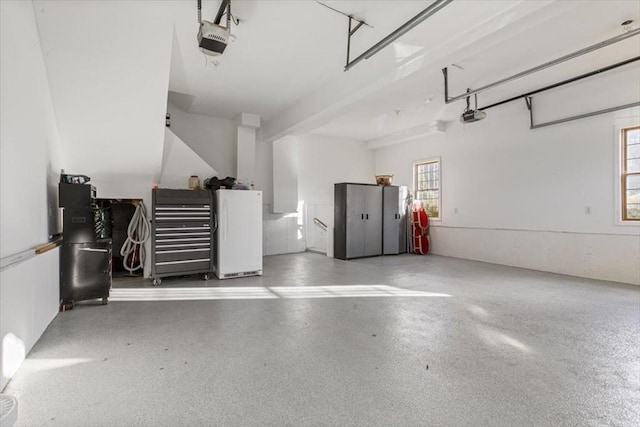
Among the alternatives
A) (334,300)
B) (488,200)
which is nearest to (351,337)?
(334,300)

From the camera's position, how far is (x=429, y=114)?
697 cm

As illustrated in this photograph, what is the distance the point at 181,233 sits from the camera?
4.69m

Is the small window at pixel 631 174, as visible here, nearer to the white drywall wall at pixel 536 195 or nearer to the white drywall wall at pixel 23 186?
the white drywall wall at pixel 536 195

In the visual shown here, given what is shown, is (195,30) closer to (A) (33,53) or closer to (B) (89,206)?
(A) (33,53)

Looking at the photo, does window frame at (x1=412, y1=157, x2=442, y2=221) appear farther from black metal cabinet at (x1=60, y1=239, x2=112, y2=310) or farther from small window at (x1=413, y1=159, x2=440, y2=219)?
black metal cabinet at (x1=60, y1=239, x2=112, y2=310)

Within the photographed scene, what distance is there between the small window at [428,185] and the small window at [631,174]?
3509mm

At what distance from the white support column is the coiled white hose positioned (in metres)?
2.33

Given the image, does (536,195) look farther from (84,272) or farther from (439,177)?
(84,272)

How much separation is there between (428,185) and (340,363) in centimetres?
690

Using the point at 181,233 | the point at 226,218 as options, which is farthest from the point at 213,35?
the point at 181,233

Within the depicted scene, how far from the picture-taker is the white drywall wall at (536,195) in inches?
199

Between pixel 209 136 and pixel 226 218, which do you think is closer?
pixel 226 218

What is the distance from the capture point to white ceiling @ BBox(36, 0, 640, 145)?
3.04m

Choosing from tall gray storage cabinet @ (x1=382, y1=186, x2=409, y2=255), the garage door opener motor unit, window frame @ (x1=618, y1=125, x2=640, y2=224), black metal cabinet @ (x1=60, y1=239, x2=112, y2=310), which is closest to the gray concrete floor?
black metal cabinet @ (x1=60, y1=239, x2=112, y2=310)
